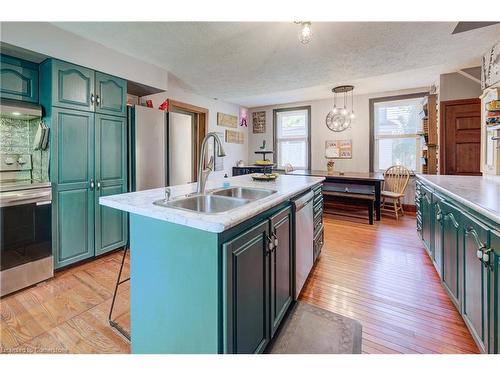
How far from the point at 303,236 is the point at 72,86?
2688 mm

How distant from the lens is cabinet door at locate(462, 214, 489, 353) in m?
1.23

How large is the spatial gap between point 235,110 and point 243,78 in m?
2.42

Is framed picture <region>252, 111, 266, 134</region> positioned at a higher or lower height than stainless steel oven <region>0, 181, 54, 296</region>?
higher

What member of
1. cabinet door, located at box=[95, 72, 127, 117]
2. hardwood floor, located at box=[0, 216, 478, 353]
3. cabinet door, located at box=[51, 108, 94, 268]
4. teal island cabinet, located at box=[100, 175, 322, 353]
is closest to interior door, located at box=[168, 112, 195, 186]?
cabinet door, located at box=[95, 72, 127, 117]

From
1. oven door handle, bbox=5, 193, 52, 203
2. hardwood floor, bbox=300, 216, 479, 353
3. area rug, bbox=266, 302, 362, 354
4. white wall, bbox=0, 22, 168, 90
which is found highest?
white wall, bbox=0, 22, 168, 90

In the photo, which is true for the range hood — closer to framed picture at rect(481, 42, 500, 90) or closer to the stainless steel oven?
the stainless steel oven

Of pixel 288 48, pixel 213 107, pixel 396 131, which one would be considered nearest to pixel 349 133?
pixel 396 131

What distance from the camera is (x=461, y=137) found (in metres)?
3.84

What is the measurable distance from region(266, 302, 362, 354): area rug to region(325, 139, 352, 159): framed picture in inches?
177

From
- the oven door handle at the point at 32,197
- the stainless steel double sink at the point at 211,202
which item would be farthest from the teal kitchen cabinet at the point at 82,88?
the stainless steel double sink at the point at 211,202

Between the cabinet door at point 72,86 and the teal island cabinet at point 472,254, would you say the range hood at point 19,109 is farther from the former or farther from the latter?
the teal island cabinet at point 472,254

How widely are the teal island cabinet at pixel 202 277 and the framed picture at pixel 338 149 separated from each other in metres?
4.76

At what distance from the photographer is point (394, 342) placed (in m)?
1.51

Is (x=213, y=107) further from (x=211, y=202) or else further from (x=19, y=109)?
(x=211, y=202)
